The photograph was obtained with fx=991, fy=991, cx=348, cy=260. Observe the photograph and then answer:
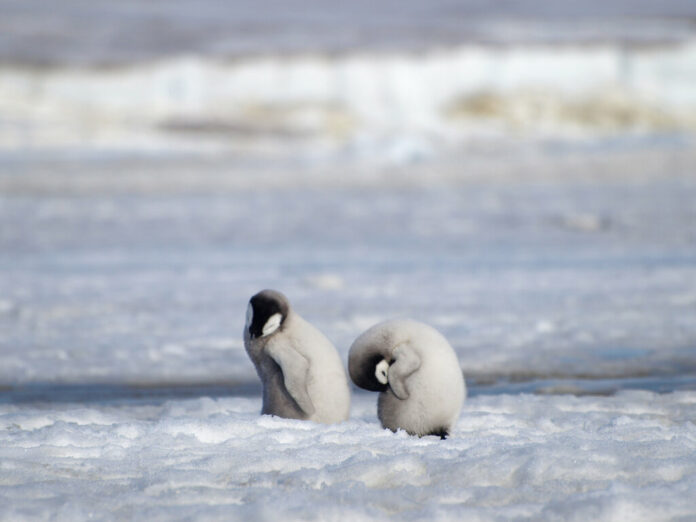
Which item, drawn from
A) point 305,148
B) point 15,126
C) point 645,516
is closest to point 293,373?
point 645,516

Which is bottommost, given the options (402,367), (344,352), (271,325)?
(344,352)

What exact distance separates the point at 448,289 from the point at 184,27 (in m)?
46.2

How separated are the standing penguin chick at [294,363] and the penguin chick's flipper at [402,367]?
0.68ft

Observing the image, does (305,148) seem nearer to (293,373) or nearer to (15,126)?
(15,126)

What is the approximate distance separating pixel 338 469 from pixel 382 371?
1.53 feet

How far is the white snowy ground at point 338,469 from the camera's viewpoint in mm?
2311

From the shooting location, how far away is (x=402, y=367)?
116 inches

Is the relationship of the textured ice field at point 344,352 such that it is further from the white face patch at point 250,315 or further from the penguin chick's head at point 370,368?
the white face patch at point 250,315

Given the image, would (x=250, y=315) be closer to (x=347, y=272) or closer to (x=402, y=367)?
(x=402, y=367)

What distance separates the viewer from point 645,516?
7.46 ft

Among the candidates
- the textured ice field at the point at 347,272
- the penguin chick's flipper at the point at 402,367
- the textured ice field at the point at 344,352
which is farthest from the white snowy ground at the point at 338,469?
the textured ice field at the point at 347,272

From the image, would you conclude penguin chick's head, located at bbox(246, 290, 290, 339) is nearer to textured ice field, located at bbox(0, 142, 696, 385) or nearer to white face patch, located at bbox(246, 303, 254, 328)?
white face patch, located at bbox(246, 303, 254, 328)

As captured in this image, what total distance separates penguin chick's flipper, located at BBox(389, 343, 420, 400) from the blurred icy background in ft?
0.47

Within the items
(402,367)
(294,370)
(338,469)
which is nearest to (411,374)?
(402,367)
